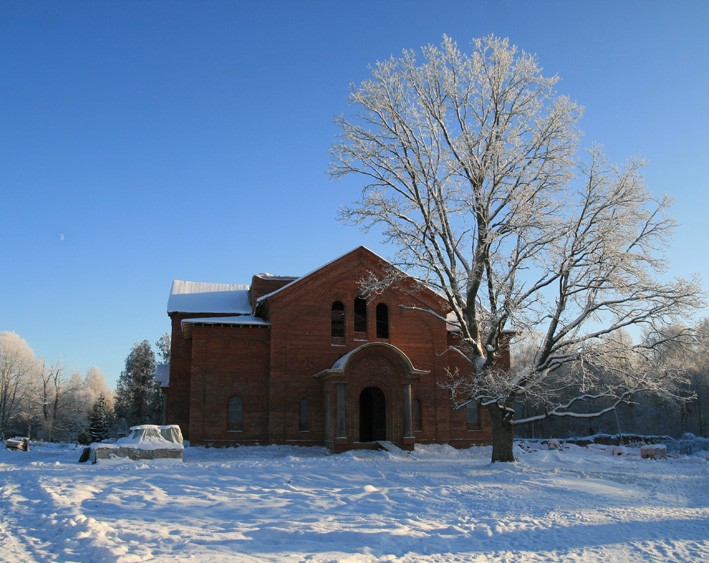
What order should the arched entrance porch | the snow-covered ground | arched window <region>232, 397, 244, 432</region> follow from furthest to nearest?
1. arched window <region>232, 397, 244, 432</region>
2. the arched entrance porch
3. the snow-covered ground

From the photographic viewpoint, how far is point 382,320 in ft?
101

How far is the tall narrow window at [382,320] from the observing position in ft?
100

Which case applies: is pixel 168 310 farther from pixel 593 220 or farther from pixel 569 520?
pixel 569 520

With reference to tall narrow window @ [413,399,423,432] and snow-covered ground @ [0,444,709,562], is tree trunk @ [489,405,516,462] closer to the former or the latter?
snow-covered ground @ [0,444,709,562]

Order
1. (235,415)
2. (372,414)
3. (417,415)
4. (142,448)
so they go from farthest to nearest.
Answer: (372,414), (417,415), (235,415), (142,448)

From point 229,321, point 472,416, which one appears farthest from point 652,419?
point 229,321

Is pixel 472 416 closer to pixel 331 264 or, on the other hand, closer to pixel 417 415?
pixel 417 415

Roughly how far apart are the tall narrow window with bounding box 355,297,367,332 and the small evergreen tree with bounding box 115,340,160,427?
2839 centimetres

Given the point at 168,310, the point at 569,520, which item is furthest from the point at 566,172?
the point at 168,310

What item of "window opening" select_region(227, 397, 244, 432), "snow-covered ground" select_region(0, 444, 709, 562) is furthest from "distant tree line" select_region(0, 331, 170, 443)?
"snow-covered ground" select_region(0, 444, 709, 562)

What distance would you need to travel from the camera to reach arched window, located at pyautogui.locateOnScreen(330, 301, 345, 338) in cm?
2995

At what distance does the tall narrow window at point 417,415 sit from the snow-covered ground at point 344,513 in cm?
1002

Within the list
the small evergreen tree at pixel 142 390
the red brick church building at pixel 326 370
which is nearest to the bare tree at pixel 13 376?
the small evergreen tree at pixel 142 390

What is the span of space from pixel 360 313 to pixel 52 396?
5298 centimetres
